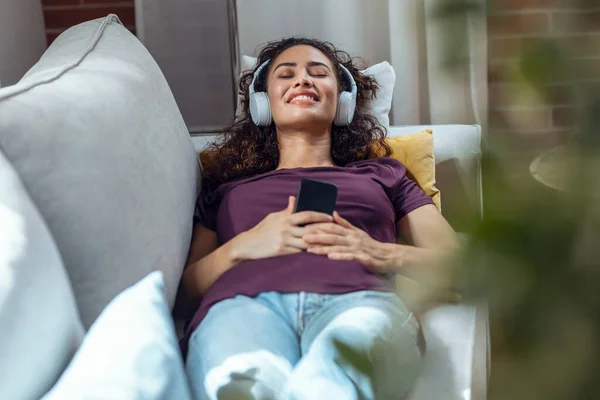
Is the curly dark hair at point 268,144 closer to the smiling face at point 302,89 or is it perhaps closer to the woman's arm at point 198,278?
the smiling face at point 302,89

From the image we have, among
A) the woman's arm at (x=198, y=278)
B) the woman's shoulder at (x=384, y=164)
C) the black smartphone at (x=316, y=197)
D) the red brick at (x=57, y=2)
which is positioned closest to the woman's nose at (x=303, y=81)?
the woman's shoulder at (x=384, y=164)

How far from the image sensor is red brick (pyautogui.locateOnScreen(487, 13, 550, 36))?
0.14 meters

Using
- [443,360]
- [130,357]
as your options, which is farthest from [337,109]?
[443,360]

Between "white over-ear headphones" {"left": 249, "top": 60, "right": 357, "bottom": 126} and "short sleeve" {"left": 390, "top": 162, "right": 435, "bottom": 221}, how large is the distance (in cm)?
17

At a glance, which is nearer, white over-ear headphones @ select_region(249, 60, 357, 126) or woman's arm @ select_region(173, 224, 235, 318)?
woman's arm @ select_region(173, 224, 235, 318)

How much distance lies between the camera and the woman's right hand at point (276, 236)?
4.73ft

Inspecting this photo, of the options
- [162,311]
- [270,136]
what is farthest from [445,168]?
[162,311]

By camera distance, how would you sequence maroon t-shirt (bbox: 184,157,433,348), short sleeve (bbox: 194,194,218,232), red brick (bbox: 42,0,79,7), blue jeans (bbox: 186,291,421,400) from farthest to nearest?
1. red brick (bbox: 42,0,79,7)
2. short sleeve (bbox: 194,194,218,232)
3. maroon t-shirt (bbox: 184,157,433,348)
4. blue jeans (bbox: 186,291,421,400)

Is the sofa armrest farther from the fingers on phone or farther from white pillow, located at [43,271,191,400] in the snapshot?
the fingers on phone


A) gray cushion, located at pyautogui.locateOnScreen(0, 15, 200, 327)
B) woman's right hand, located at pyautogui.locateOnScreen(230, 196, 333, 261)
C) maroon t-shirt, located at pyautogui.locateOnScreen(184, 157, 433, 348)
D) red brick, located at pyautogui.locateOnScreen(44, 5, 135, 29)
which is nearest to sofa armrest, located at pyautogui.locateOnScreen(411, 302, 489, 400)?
gray cushion, located at pyautogui.locateOnScreen(0, 15, 200, 327)

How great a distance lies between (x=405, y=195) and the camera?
1671 mm

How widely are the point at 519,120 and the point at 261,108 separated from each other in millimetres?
1618

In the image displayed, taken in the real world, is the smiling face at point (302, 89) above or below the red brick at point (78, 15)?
below

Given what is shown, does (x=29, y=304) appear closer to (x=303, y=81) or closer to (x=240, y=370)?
(x=240, y=370)
